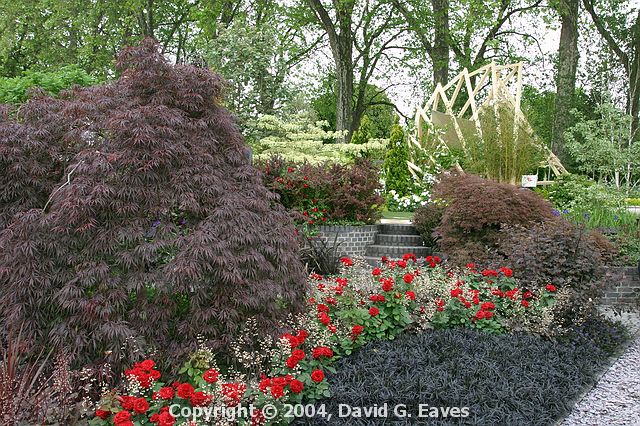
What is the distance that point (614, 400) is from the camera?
4656 millimetres

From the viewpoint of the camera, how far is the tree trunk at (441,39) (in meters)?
19.3

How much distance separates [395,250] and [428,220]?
0.75 m

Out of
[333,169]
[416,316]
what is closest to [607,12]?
[333,169]

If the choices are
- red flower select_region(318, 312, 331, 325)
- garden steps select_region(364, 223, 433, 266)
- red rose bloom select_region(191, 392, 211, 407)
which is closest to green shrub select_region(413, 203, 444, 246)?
garden steps select_region(364, 223, 433, 266)

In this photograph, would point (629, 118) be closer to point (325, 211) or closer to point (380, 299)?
point (325, 211)

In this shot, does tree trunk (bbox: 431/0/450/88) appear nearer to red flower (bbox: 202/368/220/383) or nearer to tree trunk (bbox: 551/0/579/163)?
tree trunk (bbox: 551/0/579/163)

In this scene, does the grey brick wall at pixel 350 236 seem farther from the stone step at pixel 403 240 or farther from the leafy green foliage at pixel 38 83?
the leafy green foliage at pixel 38 83

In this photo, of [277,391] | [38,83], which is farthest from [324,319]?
[38,83]

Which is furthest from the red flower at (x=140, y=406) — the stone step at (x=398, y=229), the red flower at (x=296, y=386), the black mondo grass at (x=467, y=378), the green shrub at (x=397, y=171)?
the green shrub at (x=397, y=171)

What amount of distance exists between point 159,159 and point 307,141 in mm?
10445

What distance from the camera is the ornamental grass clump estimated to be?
3.74 metres

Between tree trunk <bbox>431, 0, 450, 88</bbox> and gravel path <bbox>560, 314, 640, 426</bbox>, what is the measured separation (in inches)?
603

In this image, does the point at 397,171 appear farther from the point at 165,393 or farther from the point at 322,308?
the point at 165,393

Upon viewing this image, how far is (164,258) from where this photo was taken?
3930 millimetres
